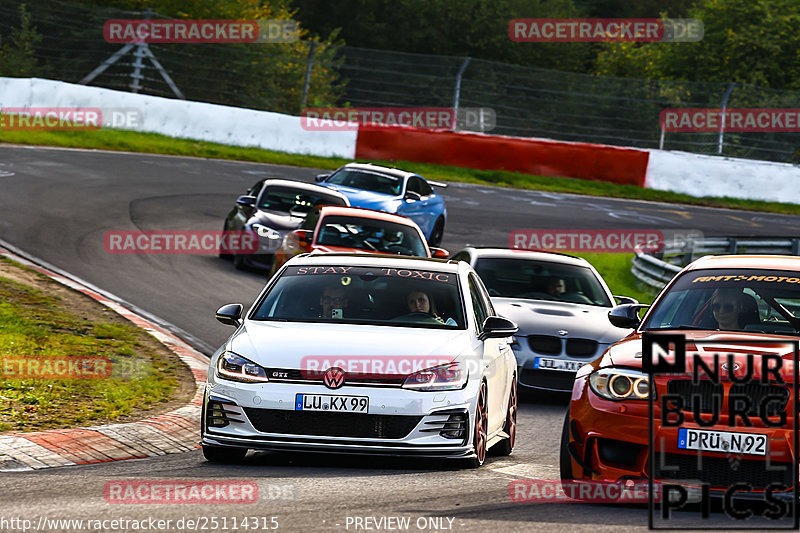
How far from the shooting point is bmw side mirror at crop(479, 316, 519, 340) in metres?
8.61

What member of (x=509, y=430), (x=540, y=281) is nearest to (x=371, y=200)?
(x=540, y=281)

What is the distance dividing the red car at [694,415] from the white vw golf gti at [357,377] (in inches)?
39.2

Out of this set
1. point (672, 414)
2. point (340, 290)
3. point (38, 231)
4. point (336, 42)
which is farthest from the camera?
point (336, 42)

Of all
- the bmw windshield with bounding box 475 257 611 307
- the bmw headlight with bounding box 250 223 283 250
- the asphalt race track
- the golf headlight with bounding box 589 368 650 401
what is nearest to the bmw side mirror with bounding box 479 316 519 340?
the asphalt race track

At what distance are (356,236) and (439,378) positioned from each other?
9.12 m

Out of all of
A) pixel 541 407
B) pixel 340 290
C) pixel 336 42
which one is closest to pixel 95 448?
pixel 340 290

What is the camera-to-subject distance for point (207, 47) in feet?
114

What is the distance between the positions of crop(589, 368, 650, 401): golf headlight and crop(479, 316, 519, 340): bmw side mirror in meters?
1.57

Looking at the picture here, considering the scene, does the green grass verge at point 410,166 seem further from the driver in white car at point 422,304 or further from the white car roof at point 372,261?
the driver in white car at point 422,304

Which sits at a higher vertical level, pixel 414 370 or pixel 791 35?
pixel 791 35

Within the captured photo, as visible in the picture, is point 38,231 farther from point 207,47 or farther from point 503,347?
point 207,47

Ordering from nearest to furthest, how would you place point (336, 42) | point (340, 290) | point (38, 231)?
1. point (340, 290)
2. point (38, 231)
3. point (336, 42)

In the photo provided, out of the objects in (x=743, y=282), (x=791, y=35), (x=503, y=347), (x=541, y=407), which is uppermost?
(x=791, y=35)

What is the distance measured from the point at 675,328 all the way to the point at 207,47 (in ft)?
93.0
